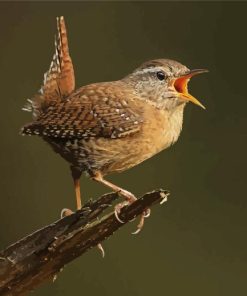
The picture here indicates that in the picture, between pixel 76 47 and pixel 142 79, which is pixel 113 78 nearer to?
pixel 76 47

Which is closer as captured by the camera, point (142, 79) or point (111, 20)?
point (142, 79)

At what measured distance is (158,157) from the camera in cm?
564

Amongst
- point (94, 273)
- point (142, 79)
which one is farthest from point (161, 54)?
point (142, 79)

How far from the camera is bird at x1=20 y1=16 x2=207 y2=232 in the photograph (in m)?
2.96

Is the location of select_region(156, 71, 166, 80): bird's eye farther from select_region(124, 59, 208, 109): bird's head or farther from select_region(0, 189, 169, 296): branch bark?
select_region(0, 189, 169, 296): branch bark

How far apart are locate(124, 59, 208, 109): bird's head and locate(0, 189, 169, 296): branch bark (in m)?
0.84

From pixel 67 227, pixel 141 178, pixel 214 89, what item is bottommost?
pixel 141 178

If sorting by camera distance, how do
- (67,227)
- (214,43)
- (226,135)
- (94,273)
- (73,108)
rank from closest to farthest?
(67,227) → (73,108) → (94,273) → (226,135) → (214,43)

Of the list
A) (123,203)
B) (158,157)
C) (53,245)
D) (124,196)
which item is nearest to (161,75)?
(124,196)

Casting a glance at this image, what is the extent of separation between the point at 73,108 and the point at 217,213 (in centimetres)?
260

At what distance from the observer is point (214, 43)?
6004 mm

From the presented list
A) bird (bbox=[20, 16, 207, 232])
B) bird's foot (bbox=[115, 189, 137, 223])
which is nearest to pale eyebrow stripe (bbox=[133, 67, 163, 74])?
bird (bbox=[20, 16, 207, 232])

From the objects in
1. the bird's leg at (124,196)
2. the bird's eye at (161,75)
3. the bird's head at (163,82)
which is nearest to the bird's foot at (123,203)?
the bird's leg at (124,196)

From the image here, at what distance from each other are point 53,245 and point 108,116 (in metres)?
0.81
